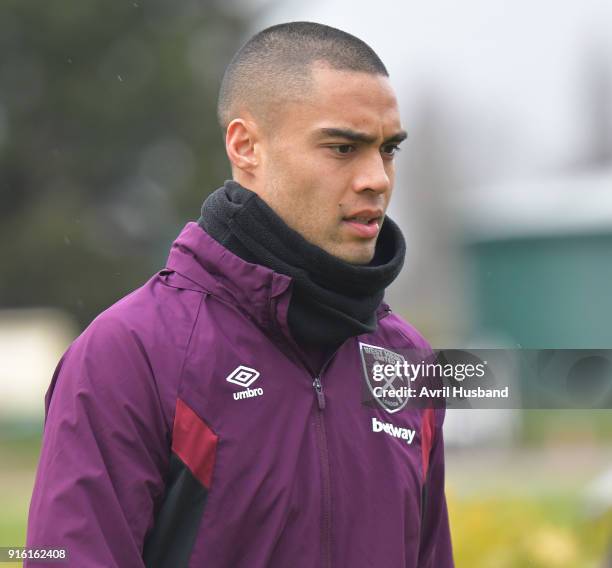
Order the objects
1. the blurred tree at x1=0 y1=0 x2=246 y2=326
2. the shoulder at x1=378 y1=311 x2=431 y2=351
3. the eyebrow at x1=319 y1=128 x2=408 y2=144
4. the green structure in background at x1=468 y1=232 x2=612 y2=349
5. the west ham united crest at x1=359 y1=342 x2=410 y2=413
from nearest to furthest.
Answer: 1. the eyebrow at x1=319 y1=128 x2=408 y2=144
2. the west ham united crest at x1=359 y1=342 x2=410 y2=413
3. the shoulder at x1=378 y1=311 x2=431 y2=351
4. the green structure in background at x1=468 y1=232 x2=612 y2=349
5. the blurred tree at x1=0 y1=0 x2=246 y2=326

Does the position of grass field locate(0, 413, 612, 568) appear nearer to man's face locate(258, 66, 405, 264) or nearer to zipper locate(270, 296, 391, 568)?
zipper locate(270, 296, 391, 568)

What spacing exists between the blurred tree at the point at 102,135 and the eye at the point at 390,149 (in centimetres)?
2194

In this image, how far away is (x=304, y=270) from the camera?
2.65 m

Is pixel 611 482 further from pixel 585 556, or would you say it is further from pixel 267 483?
pixel 267 483

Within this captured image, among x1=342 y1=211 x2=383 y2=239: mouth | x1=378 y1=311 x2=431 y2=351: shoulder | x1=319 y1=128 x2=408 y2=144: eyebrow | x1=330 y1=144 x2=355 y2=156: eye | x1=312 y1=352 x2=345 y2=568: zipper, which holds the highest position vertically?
x1=319 y1=128 x2=408 y2=144: eyebrow

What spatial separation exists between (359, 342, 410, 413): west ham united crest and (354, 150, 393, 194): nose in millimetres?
373

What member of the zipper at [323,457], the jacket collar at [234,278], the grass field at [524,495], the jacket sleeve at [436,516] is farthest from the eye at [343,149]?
the grass field at [524,495]

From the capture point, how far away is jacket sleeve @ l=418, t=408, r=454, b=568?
2.98 meters

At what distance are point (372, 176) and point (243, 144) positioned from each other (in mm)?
340

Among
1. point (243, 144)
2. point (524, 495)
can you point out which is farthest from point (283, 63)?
point (524, 495)

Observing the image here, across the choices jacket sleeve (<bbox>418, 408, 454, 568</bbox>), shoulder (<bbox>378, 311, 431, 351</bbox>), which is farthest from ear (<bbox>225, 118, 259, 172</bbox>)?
jacket sleeve (<bbox>418, 408, 454, 568</bbox>)

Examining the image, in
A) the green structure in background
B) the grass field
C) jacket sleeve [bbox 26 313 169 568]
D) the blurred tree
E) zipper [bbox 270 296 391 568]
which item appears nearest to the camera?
jacket sleeve [bbox 26 313 169 568]

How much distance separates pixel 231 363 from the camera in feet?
8.47

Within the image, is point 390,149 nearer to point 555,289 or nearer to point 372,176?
point 372,176
